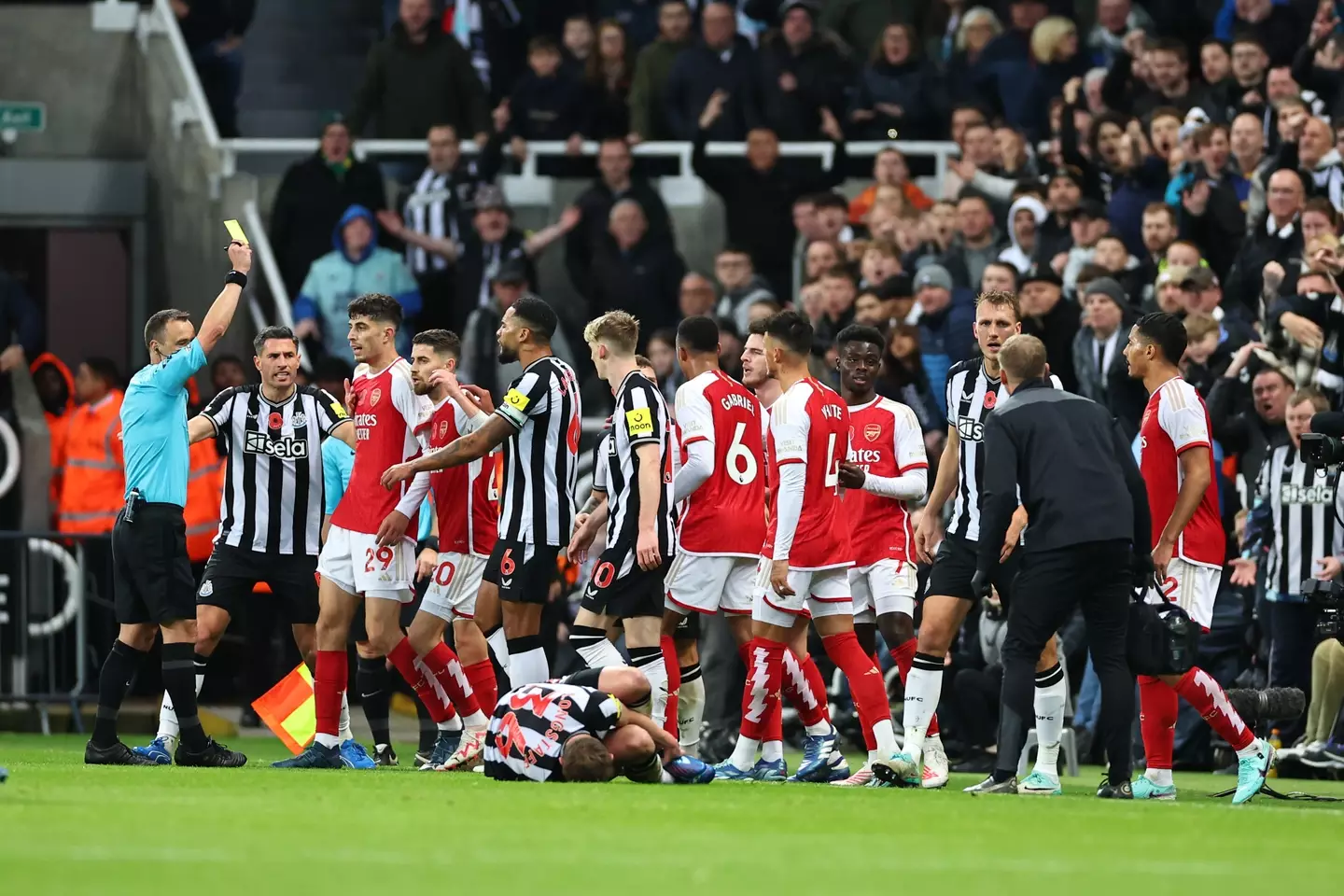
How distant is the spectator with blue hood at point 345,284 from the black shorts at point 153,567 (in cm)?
733

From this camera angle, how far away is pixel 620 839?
812 cm

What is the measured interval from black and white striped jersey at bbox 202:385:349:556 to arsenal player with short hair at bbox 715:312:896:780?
8.66ft

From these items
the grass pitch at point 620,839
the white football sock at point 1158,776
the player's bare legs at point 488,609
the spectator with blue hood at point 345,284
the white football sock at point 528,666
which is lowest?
the white football sock at point 1158,776

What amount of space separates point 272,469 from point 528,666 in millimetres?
1950

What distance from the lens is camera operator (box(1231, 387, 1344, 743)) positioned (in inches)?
549

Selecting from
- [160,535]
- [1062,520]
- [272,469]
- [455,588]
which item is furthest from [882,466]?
[160,535]

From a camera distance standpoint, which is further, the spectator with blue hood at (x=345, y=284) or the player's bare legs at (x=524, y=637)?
the spectator with blue hood at (x=345, y=284)

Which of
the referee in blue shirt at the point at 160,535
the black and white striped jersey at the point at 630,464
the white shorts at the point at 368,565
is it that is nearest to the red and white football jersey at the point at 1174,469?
the black and white striped jersey at the point at 630,464

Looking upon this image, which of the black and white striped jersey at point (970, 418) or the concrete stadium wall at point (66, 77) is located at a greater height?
the concrete stadium wall at point (66, 77)

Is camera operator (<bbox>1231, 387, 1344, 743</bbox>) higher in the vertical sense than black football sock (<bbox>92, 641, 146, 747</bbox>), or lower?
higher

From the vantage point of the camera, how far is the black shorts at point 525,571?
38.6 feet

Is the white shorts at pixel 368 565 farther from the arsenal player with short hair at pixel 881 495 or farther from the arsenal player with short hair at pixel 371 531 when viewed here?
the arsenal player with short hair at pixel 881 495

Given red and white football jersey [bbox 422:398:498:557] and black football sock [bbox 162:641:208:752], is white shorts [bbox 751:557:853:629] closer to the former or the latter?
red and white football jersey [bbox 422:398:498:557]

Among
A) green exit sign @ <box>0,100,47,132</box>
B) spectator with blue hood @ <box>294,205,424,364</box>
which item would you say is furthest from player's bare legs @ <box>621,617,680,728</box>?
green exit sign @ <box>0,100,47,132</box>
